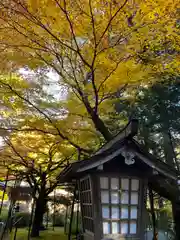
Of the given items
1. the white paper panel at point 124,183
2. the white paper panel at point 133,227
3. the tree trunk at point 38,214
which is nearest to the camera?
the white paper panel at point 133,227

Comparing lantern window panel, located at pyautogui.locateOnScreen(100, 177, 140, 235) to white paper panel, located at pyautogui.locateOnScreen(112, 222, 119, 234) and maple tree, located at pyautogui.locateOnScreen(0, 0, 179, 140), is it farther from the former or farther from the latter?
maple tree, located at pyautogui.locateOnScreen(0, 0, 179, 140)

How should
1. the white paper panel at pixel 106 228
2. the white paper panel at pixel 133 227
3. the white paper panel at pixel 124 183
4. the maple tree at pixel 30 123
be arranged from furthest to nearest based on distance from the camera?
1. the maple tree at pixel 30 123
2. the white paper panel at pixel 124 183
3. the white paper panel at pixel 133 227
4. the white paper panel at pixel 106 228

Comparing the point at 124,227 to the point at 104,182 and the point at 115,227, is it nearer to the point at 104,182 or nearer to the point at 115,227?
the point at 115,227

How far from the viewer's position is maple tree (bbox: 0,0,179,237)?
4234 mm

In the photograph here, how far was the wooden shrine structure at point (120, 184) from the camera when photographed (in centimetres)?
363

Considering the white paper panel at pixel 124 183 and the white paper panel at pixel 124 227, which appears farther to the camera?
the white paper panel at pixel 124 183

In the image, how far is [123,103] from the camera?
28.4 ft

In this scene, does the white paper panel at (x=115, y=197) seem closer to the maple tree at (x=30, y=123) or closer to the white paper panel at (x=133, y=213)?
the white paper panel at (x=133, y=213)

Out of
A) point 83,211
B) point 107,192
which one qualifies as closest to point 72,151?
point 83,211

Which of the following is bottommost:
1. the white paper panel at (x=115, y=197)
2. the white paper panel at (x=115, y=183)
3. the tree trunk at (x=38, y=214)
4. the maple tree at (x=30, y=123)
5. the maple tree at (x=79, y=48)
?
the tree trunk at (x=38, y=214)

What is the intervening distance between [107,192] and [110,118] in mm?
5209

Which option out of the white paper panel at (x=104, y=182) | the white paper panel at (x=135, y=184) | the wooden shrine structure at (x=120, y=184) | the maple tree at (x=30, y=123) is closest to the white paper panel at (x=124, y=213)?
the wooden shrine structure at (x=120, y=184)

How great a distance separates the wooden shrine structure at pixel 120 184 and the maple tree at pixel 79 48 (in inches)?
63.7

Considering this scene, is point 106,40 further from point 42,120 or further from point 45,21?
point 42,120
